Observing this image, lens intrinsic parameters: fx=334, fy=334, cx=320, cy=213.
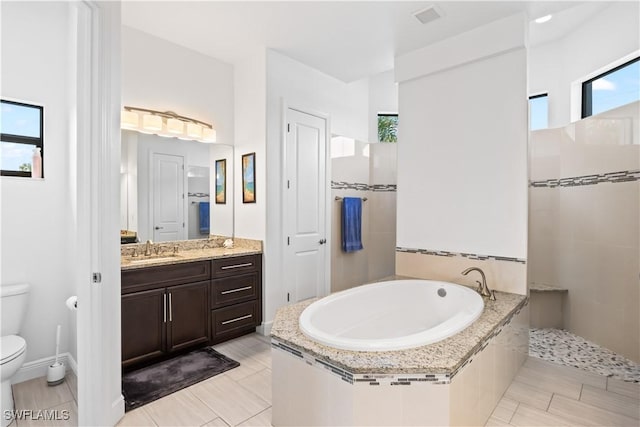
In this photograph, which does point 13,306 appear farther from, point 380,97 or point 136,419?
point 380,97

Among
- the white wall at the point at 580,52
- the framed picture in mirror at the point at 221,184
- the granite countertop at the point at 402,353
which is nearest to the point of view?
the granite countertop at the point at 402,353

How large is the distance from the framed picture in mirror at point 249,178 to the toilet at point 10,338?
176 cm

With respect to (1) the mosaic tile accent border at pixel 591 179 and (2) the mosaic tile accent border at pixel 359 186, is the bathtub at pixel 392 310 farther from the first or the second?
(2) the mosaic tile accent border at pixel 359 186

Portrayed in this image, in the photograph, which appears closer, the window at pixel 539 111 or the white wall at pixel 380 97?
the window at pixel 539 111

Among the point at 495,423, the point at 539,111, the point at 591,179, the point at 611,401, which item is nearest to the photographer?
the point at 495,423

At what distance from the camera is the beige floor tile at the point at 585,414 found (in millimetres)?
1874

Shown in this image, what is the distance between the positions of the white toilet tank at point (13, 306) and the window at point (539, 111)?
473cm

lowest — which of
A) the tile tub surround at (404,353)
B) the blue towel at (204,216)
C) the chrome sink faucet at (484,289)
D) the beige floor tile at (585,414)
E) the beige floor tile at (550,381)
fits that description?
the beige floor tile at (585,414)

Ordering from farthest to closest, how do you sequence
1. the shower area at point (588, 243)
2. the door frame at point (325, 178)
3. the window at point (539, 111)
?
the window at point (539, 111) → the door frame at point (325, 178) → the shower area at point (588, 243)

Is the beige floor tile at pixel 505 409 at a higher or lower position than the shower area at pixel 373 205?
lower

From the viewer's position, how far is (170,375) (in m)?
2.35

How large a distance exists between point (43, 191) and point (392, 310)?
2719 millimetres

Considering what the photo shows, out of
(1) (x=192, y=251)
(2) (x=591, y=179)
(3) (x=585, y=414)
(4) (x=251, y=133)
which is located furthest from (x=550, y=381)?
(4) (x=251, y=133)

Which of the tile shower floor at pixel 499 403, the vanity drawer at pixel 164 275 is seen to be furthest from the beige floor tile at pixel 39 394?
the vanity drawer at pixel 164 275
